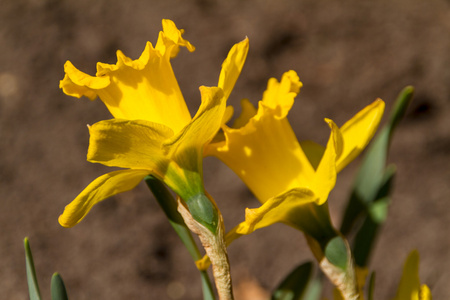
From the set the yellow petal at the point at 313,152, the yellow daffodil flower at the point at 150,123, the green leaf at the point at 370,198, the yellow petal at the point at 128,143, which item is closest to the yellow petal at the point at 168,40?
the yellow daffodil flower at the point at 150,123

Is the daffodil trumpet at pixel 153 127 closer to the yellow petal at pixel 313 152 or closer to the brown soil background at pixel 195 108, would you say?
the yellow petal at pixel 313 152

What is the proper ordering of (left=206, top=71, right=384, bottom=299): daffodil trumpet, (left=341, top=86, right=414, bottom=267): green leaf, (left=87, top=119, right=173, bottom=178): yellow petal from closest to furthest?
(left=87, top=119, right=173, bottom=178): yellow petal < (left=206, top=71, right=384, bottom=299): daffodil trumpet < (left=341, top=86, right=414, bottom=267): green leaf

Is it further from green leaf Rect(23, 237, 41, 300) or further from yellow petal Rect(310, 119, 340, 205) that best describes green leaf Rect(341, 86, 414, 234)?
green leaf Rect(23, 237, 41, 300)

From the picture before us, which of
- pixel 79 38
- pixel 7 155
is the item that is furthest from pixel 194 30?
pixel 7 155

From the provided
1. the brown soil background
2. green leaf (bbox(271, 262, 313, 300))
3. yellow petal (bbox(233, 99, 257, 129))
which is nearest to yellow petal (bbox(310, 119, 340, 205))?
yellow petal (bbox(233, 99, 257, 129))

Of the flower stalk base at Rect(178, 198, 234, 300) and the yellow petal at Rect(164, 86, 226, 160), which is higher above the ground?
the yellow petal at Rect(164, 86, 226, 160)

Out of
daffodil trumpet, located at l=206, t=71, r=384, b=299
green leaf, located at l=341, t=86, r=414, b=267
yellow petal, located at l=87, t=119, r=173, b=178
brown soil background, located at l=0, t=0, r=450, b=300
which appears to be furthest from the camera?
brown soil background, located at l=0, t=0, r=450, b=300

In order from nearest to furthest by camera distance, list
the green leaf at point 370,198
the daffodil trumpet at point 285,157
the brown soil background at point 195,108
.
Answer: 1. the daffodil trumpet at point 285,157
2. the green leaf at point 370,198
3. the brown soil background at point 195,108

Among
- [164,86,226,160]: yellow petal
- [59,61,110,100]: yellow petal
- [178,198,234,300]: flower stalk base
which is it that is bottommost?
[178,198,234,300]: flower stalk base
